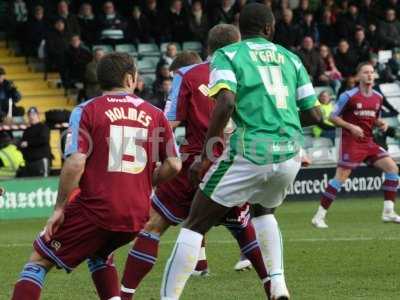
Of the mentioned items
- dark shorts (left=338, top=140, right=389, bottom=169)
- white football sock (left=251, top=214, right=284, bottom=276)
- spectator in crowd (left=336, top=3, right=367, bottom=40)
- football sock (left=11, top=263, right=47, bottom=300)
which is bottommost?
spectator in crowd (left=336, top=3, right=367, bottom=40)

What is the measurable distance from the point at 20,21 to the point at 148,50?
111 inches

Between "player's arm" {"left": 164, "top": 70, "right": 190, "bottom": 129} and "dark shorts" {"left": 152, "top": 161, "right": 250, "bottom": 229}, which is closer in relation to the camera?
"dark shorts" {"left": 152, "top": 161, "right": 250, "bottom": 229}

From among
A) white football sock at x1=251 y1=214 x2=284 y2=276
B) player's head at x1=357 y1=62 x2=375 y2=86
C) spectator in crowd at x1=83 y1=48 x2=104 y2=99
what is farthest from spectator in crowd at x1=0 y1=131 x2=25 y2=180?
white football sock at x1=251 y1=214 x2=284 y2=276

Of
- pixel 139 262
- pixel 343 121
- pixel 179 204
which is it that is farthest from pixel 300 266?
pixel 343 121

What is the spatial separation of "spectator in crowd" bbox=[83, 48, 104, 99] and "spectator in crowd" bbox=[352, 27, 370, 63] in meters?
6.70

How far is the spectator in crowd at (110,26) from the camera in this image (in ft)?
87.9

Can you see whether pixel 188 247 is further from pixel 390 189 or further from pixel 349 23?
pixel 349 23

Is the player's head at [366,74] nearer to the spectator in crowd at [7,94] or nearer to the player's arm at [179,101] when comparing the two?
the player's arm at [179,101]

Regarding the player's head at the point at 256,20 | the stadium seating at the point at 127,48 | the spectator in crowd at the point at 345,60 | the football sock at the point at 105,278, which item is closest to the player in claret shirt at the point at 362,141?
the player's head at the point at 256,20

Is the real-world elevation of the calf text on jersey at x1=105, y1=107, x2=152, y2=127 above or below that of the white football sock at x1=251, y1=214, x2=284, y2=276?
above

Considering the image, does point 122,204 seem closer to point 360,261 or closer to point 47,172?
point 360,261

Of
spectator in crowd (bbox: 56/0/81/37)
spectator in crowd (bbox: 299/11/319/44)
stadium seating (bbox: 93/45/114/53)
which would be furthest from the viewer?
spectator in crowd (bbox: 299/11/319/44)

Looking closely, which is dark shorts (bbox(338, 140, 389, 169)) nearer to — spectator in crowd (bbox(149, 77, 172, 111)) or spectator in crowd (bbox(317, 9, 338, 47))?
spectator in crowd (bbox(149, 77, 172, 111))

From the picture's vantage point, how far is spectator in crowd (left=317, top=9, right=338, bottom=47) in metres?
30.2
